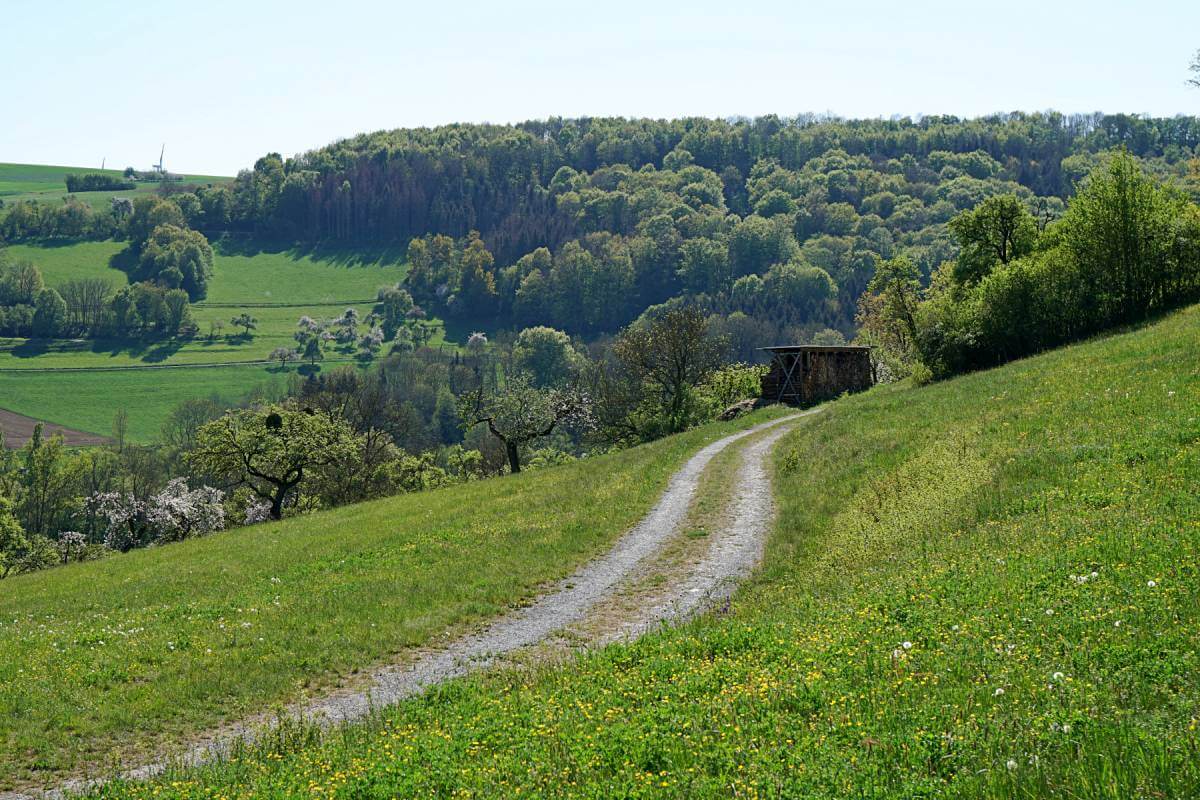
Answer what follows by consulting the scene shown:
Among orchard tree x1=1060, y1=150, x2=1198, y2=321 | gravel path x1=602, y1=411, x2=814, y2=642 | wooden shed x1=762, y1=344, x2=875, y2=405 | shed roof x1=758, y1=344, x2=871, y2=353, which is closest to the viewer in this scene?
gravel path x1=602, y1=411, x2=814, y2=642

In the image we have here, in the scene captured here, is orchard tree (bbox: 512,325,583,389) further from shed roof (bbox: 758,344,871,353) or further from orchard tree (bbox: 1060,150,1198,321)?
orchard tree (bbox: 1060,150,1198,321)

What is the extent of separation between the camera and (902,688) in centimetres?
971

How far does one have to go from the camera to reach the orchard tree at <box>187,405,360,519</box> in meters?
62.2

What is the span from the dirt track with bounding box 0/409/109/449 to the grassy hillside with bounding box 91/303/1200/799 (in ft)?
549

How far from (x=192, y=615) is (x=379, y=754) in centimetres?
1466

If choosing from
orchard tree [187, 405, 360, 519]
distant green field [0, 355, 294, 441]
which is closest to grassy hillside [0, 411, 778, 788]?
orchard tree [187, 405, 360, 519]

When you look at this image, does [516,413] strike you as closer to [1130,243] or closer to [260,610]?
[1130,243]

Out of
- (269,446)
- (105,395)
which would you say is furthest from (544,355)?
(269,446)

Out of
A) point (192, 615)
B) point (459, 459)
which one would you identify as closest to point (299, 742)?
point (192, 615)

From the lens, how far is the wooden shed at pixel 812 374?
2815 inches

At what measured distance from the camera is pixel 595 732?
10031mm

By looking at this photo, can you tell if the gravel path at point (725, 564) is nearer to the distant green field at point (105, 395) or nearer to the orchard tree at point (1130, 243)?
the orchard tree at point (1130, 243)

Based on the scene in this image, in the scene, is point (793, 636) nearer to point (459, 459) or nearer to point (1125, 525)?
point (1125, 525)

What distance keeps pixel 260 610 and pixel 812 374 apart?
187ft
